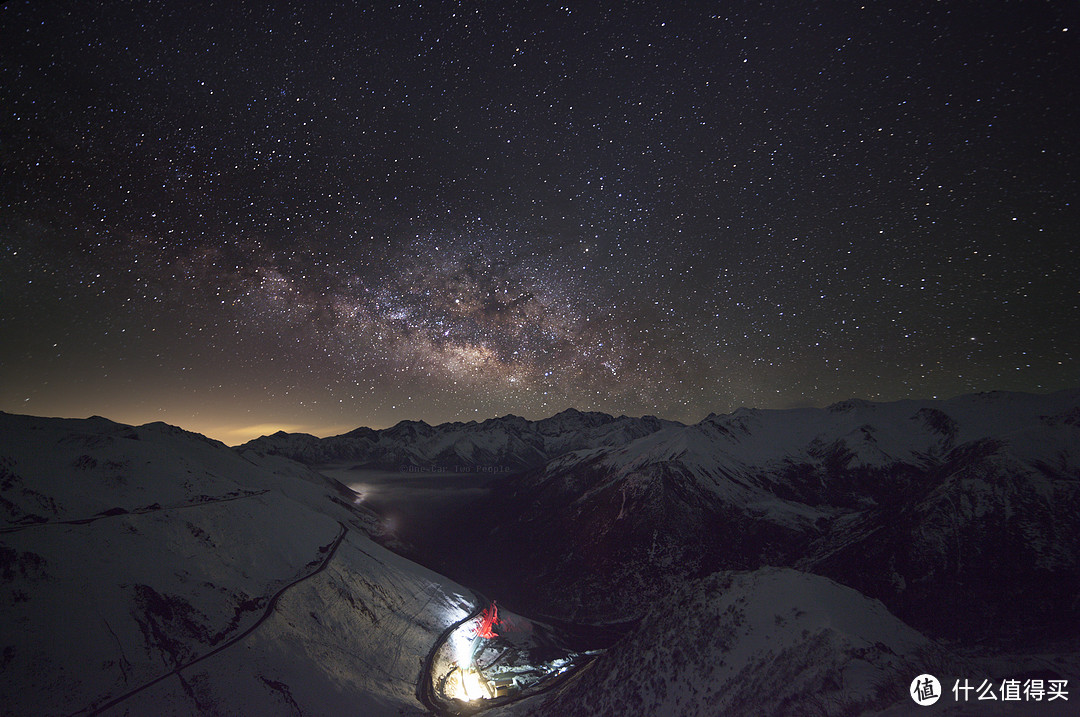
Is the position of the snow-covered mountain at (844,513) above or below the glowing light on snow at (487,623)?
above

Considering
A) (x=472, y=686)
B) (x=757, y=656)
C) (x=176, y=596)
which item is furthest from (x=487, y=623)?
(x=757, y=656)

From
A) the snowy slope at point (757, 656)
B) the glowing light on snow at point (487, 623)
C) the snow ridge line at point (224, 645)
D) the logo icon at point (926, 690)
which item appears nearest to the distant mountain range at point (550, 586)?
the snowy slope at point (757, 656)

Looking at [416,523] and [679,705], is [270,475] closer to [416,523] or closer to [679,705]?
[416,523]

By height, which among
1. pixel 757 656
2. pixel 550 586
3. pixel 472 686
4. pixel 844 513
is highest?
pixel 757 656

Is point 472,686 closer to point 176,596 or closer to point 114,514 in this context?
point 176,596

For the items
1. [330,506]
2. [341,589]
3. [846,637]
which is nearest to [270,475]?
[330,506]

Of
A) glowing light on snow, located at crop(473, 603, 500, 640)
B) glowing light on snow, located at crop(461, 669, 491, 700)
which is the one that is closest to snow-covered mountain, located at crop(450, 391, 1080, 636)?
glowing light on snow, located at crop(473, 603, 500, 640)

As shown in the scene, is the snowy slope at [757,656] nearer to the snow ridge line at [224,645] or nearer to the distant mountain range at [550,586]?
the distant mountain range at [550,586]
